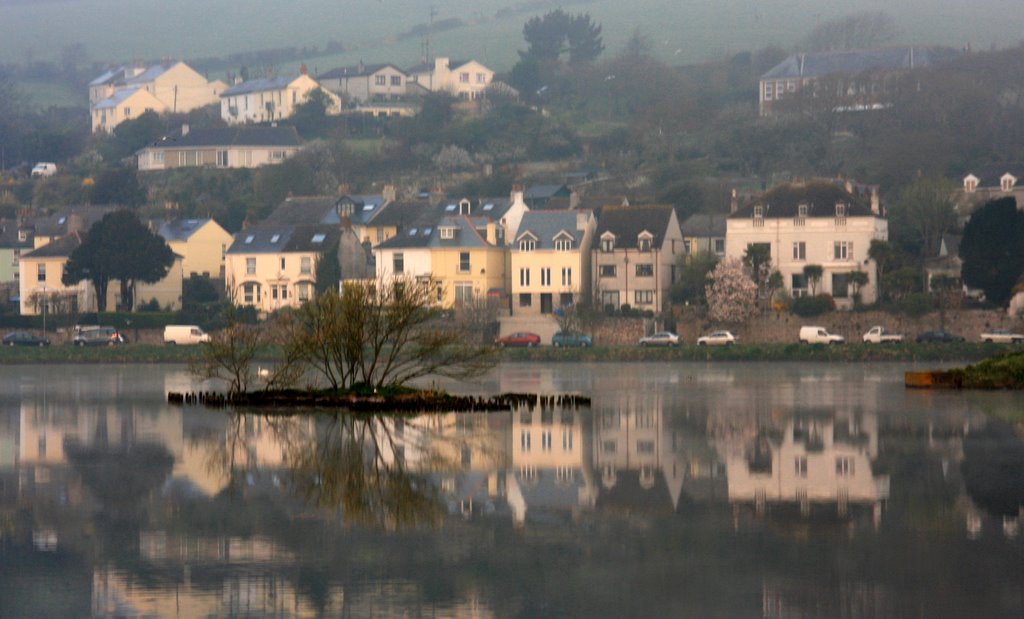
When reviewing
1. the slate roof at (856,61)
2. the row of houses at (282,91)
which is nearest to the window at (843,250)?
the slate roof at (856,61)

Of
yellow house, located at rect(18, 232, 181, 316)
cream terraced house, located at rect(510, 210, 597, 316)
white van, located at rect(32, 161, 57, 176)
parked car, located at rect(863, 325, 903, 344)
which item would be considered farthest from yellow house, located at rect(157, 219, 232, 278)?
white van, located at rect(32, 161, 57, 176)

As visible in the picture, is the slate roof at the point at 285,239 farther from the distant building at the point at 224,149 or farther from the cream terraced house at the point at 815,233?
the distant building at the point at 224,149

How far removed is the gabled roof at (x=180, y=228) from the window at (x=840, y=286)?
3790cm

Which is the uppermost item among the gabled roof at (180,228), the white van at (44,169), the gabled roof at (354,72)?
the gabled roof at (354,72)

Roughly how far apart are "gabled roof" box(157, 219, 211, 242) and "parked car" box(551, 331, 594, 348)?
95.7 ft

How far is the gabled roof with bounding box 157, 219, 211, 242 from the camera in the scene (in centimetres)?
9931

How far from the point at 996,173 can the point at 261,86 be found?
2928 inches

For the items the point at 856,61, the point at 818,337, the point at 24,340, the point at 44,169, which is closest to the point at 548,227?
the point at 818,337

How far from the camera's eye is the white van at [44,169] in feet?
457

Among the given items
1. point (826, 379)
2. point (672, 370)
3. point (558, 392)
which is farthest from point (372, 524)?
point (672, 370)

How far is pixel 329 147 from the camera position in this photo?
131000 millimetres

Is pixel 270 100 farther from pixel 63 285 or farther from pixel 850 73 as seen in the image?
pixel 63 285

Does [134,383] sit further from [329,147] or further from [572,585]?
[329,147]

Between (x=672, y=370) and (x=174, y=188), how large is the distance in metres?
69.1
